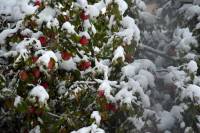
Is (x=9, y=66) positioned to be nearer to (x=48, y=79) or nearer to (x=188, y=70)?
(x=48, y=79)

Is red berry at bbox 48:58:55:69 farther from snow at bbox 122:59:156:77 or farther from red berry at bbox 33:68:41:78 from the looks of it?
snow at bbox 122:59:156:77

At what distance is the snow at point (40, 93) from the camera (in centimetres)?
412

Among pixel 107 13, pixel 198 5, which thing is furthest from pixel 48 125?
pixel 198 5

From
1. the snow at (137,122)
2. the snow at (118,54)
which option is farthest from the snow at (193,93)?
the snow at (118,54)

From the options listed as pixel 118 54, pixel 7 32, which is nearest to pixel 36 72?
pixel 7 32

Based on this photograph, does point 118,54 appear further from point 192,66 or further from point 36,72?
point 192,66

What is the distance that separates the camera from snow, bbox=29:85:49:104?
4.12 m

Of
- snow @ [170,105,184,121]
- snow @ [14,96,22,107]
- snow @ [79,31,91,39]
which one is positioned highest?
snow @ [79,31,91,39]

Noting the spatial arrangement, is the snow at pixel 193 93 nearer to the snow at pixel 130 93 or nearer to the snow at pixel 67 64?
the snow at pixel 130 93

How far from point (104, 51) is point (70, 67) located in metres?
0.50

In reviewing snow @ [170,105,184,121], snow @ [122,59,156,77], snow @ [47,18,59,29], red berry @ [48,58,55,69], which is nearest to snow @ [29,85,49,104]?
red berry @ [48,58,55,69]

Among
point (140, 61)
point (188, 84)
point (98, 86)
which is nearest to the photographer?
point (98, 86)

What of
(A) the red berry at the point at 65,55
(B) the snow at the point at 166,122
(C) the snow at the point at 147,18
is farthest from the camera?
(C) the snow at the point at 147,18

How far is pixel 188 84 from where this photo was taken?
6043 mm
